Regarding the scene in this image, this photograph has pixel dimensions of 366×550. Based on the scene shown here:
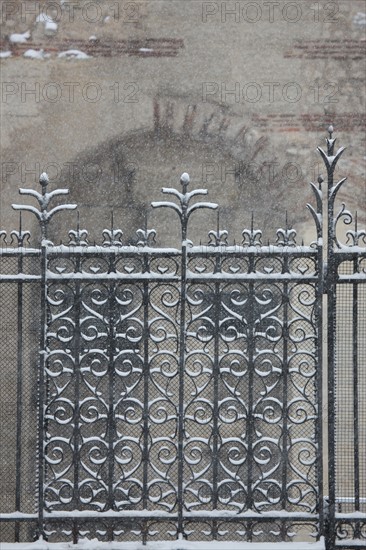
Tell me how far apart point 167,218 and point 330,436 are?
4158 millimetres

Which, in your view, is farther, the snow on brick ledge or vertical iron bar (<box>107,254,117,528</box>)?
vertical iron bar (<box>107,254,117,528</box>)

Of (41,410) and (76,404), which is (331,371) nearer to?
(76,404)

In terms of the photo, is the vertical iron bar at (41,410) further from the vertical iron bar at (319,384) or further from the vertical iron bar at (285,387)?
the vertical iron bar at (319,384)

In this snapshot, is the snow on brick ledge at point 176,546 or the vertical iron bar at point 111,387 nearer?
the snow on brick ledge at point 176,546

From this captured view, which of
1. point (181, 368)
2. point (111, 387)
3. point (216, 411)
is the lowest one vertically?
point (216, 411)

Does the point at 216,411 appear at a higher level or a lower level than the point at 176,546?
higher

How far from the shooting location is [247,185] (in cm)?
891

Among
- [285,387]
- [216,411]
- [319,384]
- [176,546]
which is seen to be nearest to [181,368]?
[216,411]

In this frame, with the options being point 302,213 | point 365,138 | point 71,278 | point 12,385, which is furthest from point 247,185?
point 71,278

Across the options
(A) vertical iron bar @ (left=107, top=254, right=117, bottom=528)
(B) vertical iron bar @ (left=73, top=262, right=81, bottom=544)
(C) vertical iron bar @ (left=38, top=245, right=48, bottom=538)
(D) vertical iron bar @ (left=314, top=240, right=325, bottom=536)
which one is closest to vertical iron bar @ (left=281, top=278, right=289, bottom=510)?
(D) vertical iron bar @ (left=314, top=240, right=325, bottom=536)

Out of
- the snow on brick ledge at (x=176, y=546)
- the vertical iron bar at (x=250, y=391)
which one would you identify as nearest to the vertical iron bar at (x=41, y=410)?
the snow on brick ledge at (x=176, y=546)

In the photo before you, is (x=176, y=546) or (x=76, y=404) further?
(x=76, y=404)

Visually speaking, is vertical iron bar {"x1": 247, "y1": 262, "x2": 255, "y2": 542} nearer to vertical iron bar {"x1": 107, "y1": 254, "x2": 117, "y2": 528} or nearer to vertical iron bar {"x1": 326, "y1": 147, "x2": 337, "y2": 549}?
vertical iron bar {"x1": 326, "y1": 147, "x2": 337, "y2": 549}

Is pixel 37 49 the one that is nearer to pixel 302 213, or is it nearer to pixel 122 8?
pixel 122 8
